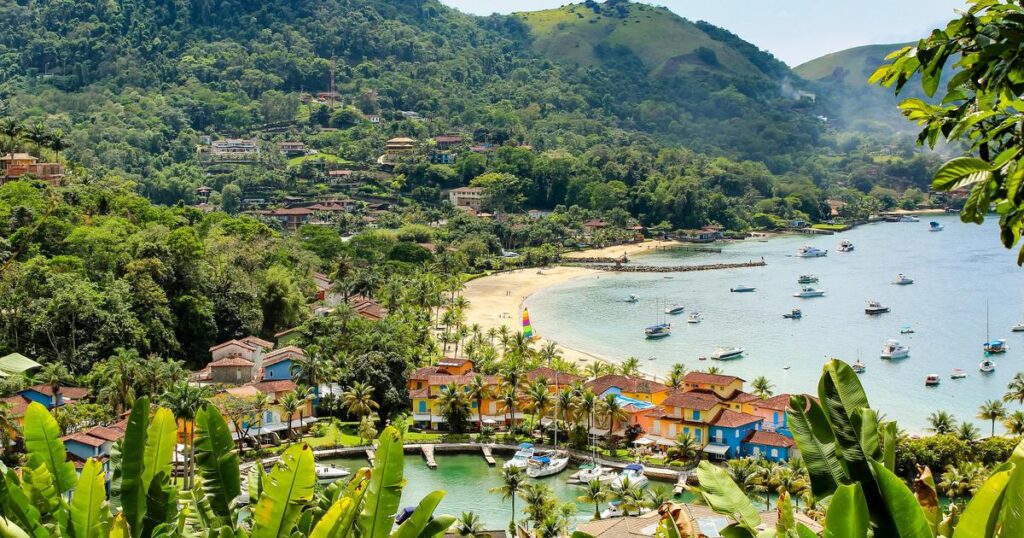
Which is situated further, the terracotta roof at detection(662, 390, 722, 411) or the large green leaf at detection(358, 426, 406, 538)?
the terracotta roof at detection(662, 390, 722, 411)

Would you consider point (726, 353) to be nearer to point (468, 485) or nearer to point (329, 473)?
point (468, 485)

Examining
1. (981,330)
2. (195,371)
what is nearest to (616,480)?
(195,371)

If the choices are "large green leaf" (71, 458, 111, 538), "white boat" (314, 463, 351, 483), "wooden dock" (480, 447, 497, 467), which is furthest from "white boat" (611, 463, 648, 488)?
"large green leaf" (71, 458, 111, 538)

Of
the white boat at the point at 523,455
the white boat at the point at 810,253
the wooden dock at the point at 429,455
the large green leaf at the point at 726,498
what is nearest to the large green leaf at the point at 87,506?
the large green leaf at the point at 726,498

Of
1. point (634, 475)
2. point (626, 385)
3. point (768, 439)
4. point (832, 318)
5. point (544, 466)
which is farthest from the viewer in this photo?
point (832, 318)

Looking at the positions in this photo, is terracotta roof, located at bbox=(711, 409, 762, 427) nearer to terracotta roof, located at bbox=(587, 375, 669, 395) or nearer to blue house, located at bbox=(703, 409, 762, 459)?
blue house, located at bbox=(703, 409, 762, 459)

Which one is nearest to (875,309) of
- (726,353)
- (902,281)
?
(902,281)
